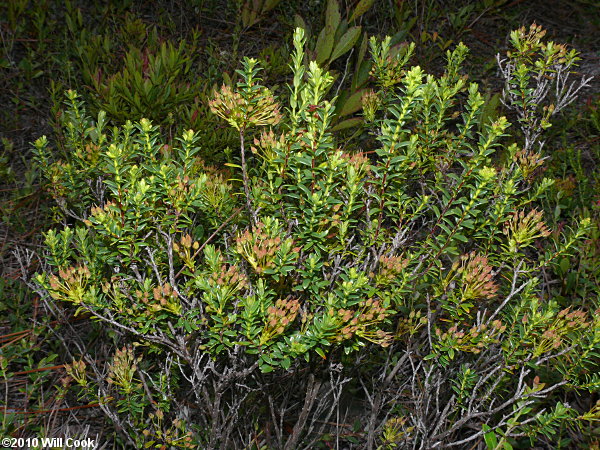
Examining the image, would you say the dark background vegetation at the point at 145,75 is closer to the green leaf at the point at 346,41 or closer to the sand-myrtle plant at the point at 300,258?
the green leaf at the point at 346,41

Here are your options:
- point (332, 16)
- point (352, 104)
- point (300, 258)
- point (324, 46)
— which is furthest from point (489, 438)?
point (332, 16)

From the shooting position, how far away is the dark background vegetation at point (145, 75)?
8.89 ft

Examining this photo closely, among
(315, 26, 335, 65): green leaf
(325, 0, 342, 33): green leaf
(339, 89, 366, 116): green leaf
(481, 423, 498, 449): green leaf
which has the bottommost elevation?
(481, 423, 498, 449): green leaf

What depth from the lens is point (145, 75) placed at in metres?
3.34

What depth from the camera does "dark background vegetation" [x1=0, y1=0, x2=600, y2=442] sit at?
271 centimetres

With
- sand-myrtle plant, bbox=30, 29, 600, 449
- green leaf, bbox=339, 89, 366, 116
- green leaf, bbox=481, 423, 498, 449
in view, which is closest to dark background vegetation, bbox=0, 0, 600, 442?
green leaf, bbox=339, 89, 366, 116

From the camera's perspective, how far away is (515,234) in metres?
1.89

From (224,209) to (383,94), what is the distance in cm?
83

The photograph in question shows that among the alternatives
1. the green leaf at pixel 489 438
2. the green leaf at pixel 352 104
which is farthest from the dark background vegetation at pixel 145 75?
the green leaf at pixel 489 438

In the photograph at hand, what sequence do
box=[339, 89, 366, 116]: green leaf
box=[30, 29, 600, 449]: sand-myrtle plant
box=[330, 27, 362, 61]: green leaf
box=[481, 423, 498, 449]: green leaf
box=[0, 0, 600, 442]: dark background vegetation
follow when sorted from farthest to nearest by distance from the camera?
box=[330, 27, 362, 61]: green leaf → box=[339, 89, 366, 116]: green leaf → box=[0, 0, 600, 442]: dark background vegetation → box=[481, 423, 498, 449]: green leaf → box=[30, 29, 600, 449]: sand-myrtle plant

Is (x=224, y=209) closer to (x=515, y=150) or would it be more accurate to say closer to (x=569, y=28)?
(x=515, y=150)

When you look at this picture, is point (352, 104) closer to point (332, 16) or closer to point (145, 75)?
point (332, 16)

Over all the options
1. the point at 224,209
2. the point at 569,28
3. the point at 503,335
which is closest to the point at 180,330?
the point at 224,209

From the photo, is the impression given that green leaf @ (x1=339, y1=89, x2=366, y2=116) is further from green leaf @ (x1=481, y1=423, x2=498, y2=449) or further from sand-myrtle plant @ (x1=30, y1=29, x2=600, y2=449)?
green leaf @ (x1=481, y1=423, x2=498, y2=449)
